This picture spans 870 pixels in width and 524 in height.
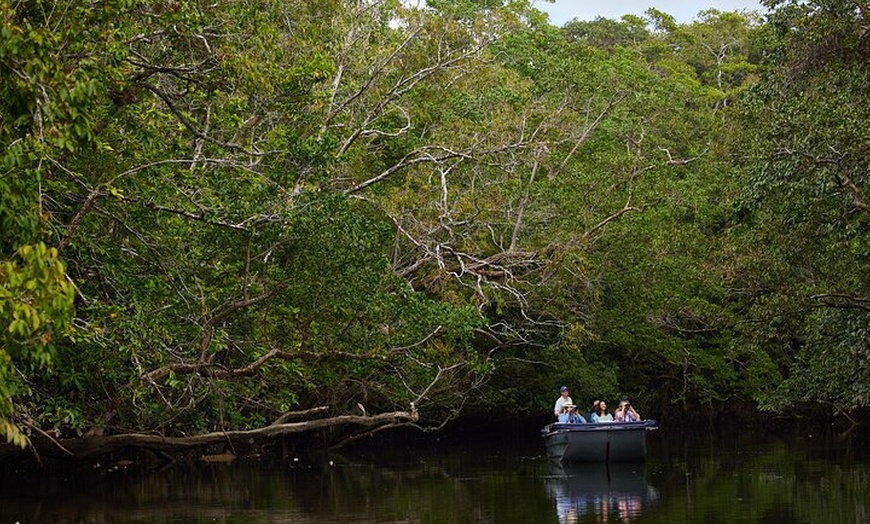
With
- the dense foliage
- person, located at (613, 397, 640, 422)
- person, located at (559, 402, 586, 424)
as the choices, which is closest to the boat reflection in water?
person, located at (559, 402, 586, 424)

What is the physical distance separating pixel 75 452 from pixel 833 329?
13.1 metres

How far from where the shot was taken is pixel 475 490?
19688 mm

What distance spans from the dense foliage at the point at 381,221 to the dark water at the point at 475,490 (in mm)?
1352

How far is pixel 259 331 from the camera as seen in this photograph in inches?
790

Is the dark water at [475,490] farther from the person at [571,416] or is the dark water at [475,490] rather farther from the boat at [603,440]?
the person at [571,416]

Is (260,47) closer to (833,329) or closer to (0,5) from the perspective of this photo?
(0,5)

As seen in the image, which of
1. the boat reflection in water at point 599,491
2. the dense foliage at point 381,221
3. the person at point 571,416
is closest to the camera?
the dense foliage at point 381,221

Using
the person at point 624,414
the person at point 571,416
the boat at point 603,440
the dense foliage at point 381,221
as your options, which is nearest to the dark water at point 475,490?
the boat at point 603,440

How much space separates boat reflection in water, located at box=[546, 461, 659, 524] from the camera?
1572 centimetres

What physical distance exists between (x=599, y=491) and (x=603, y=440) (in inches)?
187

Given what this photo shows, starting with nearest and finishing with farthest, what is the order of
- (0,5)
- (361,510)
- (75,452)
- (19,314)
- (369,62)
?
(19,314) < (0,5) < (361,510) < (75,452) < (369,62)

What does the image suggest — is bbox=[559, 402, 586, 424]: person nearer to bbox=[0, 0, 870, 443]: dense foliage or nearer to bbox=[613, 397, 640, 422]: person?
bbox=[613, 397, 640, 422]: person

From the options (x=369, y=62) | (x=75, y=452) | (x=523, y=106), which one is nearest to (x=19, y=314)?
(x=75, y=452)

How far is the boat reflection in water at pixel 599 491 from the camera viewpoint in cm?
1572
